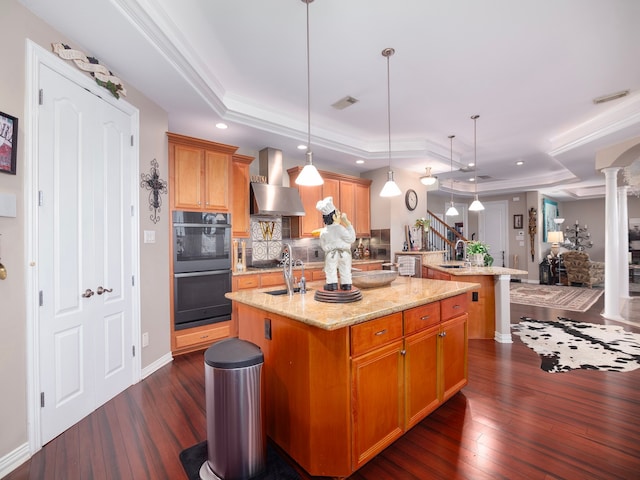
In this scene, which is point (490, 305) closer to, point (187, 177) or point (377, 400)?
point (377, 400)

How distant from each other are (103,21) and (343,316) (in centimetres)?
248

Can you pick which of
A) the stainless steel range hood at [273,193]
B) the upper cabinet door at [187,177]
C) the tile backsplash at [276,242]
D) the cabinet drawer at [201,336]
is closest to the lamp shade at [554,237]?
the tile backsplash at [276,242]

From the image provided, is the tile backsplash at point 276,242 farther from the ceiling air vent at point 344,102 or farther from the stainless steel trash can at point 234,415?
the stainless steel trash can at point 234,415

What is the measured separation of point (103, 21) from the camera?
2.01 m

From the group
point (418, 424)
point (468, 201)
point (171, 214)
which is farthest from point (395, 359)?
point (468, 201)

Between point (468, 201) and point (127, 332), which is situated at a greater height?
point (468, 201)

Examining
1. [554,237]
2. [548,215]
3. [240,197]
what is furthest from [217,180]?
[548,215]

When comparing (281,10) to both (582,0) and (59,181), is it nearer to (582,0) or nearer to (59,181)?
(59,181)

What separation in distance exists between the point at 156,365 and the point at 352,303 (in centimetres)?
242

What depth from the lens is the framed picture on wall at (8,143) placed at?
1.72m

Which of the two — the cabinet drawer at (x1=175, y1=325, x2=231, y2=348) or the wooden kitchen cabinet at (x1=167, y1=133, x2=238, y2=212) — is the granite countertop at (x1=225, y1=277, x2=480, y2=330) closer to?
the cabinet drawer at (x1=175, y1=325, x2=231, y2=348)

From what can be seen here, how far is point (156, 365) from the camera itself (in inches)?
122

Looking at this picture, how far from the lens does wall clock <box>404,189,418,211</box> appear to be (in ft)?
19.7

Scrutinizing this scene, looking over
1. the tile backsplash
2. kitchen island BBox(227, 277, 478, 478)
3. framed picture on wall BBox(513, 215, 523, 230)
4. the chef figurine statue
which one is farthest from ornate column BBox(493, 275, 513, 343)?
framed picture on wall BBox(513, 215, 523, 230)
